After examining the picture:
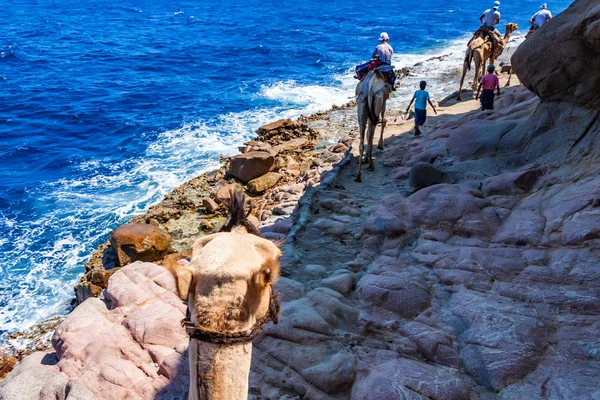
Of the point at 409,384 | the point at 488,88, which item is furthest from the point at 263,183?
the point at 409,384

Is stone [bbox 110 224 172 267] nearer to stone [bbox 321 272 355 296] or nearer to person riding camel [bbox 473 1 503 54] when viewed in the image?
Result: stone [bbox 321 272 355 296]

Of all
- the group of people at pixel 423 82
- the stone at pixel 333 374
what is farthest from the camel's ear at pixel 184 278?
the group of people at pixel 423 82

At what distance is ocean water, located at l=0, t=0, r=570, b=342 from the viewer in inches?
Answer: 588

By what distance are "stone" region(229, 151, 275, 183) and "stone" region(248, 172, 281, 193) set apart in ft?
1.28

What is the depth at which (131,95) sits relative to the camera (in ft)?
93.3

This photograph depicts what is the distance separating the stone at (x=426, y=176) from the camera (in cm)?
972

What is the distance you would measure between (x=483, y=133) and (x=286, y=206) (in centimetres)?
477

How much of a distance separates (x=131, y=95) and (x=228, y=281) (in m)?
28.6

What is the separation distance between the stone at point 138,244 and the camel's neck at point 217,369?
10.6m

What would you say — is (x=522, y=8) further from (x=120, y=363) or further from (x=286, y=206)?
(x=120, y=363)

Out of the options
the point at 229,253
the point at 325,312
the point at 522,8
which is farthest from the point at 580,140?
the point at 522,8

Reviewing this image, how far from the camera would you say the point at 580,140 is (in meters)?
8.12

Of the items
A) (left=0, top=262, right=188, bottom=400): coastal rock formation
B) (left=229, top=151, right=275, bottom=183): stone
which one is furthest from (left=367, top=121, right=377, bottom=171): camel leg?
(left=0, top=262, right=188, bottom=400): coastal rock formation

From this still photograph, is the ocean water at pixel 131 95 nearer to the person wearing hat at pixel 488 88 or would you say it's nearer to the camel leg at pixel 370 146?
the camel leg at pixel 370 146
